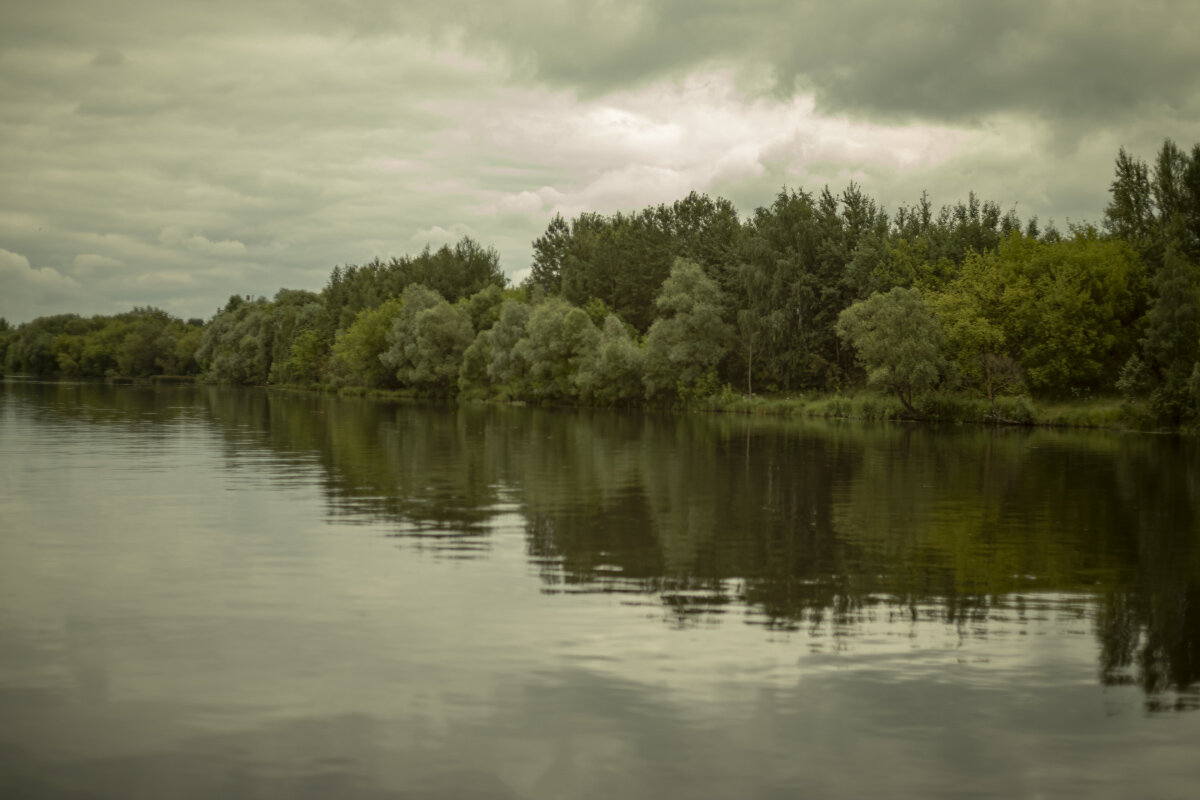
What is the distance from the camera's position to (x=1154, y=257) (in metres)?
72.8

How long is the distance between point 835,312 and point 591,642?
83099 mm

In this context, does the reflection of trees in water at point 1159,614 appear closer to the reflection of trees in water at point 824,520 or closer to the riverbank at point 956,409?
the reflection of trees in water at point 824,520

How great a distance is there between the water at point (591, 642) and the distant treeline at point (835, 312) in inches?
1859

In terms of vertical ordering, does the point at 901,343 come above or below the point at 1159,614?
above

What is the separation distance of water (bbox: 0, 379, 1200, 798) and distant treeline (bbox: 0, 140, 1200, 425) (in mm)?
47221

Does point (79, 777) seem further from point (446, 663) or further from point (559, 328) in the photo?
point (559, 328)

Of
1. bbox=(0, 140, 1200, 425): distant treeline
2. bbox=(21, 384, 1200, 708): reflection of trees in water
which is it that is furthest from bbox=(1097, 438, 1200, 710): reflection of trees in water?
bbox=(0, 140, 1200, 425): distant treeline

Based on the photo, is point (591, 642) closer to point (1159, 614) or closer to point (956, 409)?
point (1159, 614)

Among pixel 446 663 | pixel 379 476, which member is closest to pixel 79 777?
pixel 446 663

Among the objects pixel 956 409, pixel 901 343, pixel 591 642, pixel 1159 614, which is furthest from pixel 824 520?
pixel 956 409

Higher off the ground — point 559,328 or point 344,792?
point 559,328

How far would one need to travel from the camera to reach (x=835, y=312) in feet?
299

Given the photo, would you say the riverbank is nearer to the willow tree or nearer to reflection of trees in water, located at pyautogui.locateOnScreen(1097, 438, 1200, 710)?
the willow tree

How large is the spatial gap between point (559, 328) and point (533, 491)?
254ft
